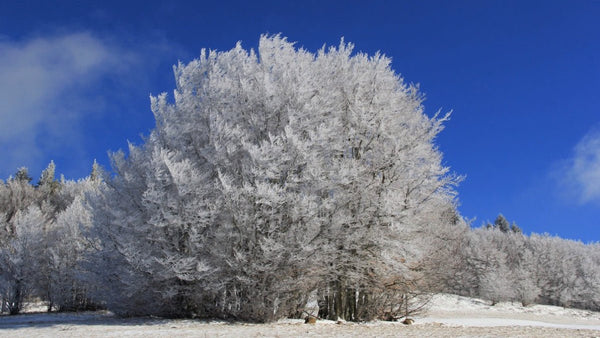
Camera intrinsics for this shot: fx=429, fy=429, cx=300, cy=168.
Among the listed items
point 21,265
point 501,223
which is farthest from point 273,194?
point 501,223

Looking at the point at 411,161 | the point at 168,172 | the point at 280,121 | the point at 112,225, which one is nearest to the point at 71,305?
the point at 112,225

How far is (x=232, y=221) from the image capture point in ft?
45.4

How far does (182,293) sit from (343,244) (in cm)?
575

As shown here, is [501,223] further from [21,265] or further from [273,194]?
[273,194]

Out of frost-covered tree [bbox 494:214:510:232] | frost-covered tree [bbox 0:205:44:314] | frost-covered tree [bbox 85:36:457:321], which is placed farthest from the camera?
frost-covered tree [bbox 494:214:510:232]

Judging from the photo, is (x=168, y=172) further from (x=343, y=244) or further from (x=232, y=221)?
(x=343, y=244)

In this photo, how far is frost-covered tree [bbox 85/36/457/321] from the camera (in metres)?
13.6

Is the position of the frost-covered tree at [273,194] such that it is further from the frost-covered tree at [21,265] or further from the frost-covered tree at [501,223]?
the frost-covered tree at [501,223]

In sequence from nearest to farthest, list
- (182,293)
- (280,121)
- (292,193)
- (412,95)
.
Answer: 1. (292,193)
2. (182,293)
3. (280,121)
4. (412,95)

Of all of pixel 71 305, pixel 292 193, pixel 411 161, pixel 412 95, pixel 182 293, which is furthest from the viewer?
pixel 71 305

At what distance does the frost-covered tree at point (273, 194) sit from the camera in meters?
13.6

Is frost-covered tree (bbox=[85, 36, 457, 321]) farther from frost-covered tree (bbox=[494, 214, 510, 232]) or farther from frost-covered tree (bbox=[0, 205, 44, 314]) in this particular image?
frost-covered tree (bbox=[494, 214, 510, 232])

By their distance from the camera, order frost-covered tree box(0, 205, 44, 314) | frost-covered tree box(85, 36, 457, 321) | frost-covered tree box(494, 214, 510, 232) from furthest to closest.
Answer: frost-covered tree box(494, 214, 510, 232) < frost-covered tree box(0, 205, 44, 314) < frost-covered tree box(85, 36, 457, 321)

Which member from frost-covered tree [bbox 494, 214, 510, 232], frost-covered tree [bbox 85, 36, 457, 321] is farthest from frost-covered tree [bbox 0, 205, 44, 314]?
frost-covered tree [bbox 494, 214, 510, 232]
